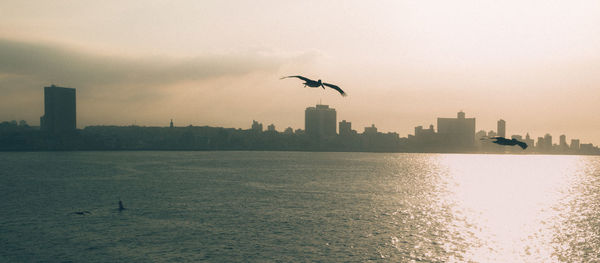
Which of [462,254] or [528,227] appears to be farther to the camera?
[528,227]

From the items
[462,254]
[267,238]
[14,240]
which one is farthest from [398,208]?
[14,240]

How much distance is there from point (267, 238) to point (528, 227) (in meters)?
62.1

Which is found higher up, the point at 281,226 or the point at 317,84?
the point at 317,84

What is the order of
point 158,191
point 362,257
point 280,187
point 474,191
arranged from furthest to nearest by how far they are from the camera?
point 474,191
point 280,187
point 158,191
point 362,257

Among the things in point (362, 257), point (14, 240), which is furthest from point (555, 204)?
point (14, 240)

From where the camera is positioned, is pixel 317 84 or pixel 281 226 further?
pixel 281 226

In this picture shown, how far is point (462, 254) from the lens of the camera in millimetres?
64250

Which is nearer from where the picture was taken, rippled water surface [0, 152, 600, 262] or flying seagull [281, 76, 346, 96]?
flying seagull [281, 76, 346, 96]

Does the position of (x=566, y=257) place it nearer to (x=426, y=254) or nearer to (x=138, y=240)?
(x=426, y=254)

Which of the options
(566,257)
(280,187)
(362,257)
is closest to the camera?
(362,257)

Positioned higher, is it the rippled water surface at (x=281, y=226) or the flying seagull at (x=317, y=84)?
the flying seagull at (x=317, y=84)

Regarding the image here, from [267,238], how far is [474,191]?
125 m

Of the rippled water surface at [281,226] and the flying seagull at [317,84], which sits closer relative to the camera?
the flying seagull at [317,84]

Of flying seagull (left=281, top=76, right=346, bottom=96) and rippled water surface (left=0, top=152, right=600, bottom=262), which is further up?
flying seagull (left=281, top=76, right=346, bottom=96)
